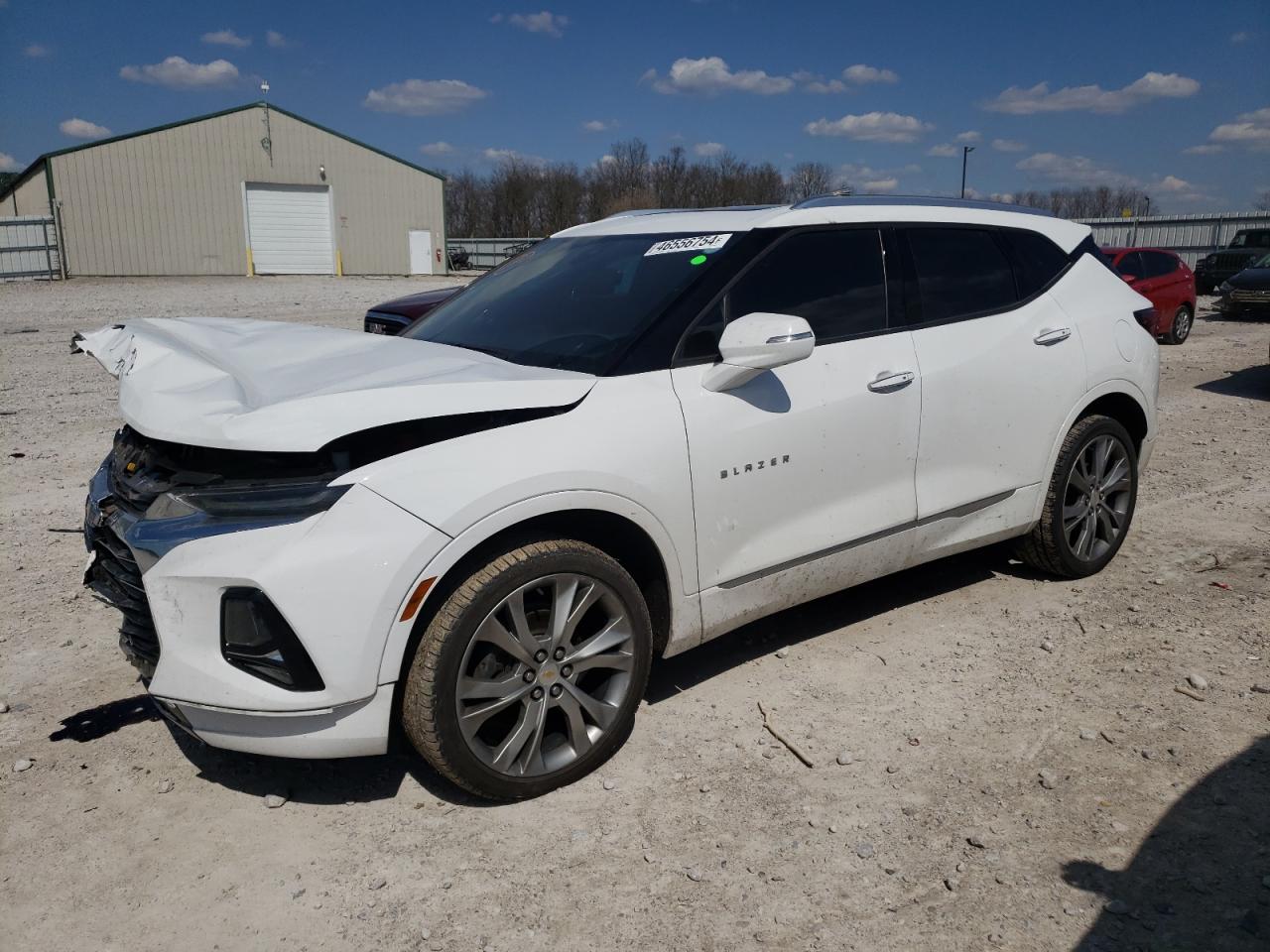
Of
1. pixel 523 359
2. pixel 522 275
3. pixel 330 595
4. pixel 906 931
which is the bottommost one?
pixel 906 931

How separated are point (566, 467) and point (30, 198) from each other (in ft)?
140

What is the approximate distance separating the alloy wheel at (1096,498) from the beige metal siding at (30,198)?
3863 cm

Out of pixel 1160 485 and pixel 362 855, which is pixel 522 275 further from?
pixel 1160 485

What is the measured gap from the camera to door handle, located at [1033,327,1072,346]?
4.46 metres

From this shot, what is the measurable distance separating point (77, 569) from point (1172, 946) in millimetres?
5032

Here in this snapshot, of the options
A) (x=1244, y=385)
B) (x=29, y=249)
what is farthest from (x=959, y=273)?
(x=29, y=249)

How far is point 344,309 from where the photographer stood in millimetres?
21516

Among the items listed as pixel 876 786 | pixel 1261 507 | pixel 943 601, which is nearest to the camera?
pixel 876 786

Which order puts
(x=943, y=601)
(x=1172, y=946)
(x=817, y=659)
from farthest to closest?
(x=943, y=601)
(x=817, y=659)
(x=1172, y=946)

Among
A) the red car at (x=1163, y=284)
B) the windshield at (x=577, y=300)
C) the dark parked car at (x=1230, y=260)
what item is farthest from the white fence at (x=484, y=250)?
the windshield at (x=577, y=300)

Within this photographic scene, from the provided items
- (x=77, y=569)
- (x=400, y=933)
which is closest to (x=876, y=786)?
(x=400, y=933)

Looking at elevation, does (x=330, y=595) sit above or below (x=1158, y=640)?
above

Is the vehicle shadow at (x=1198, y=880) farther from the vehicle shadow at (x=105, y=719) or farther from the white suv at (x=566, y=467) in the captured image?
the vehicle shadow at (x=105, y=719)

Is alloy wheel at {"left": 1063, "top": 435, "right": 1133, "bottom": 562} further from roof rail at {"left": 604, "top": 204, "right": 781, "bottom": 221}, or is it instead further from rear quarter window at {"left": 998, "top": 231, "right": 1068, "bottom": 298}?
roof rail at {"left": 604, "top": 204, "right": 781, "bottom": 221}
